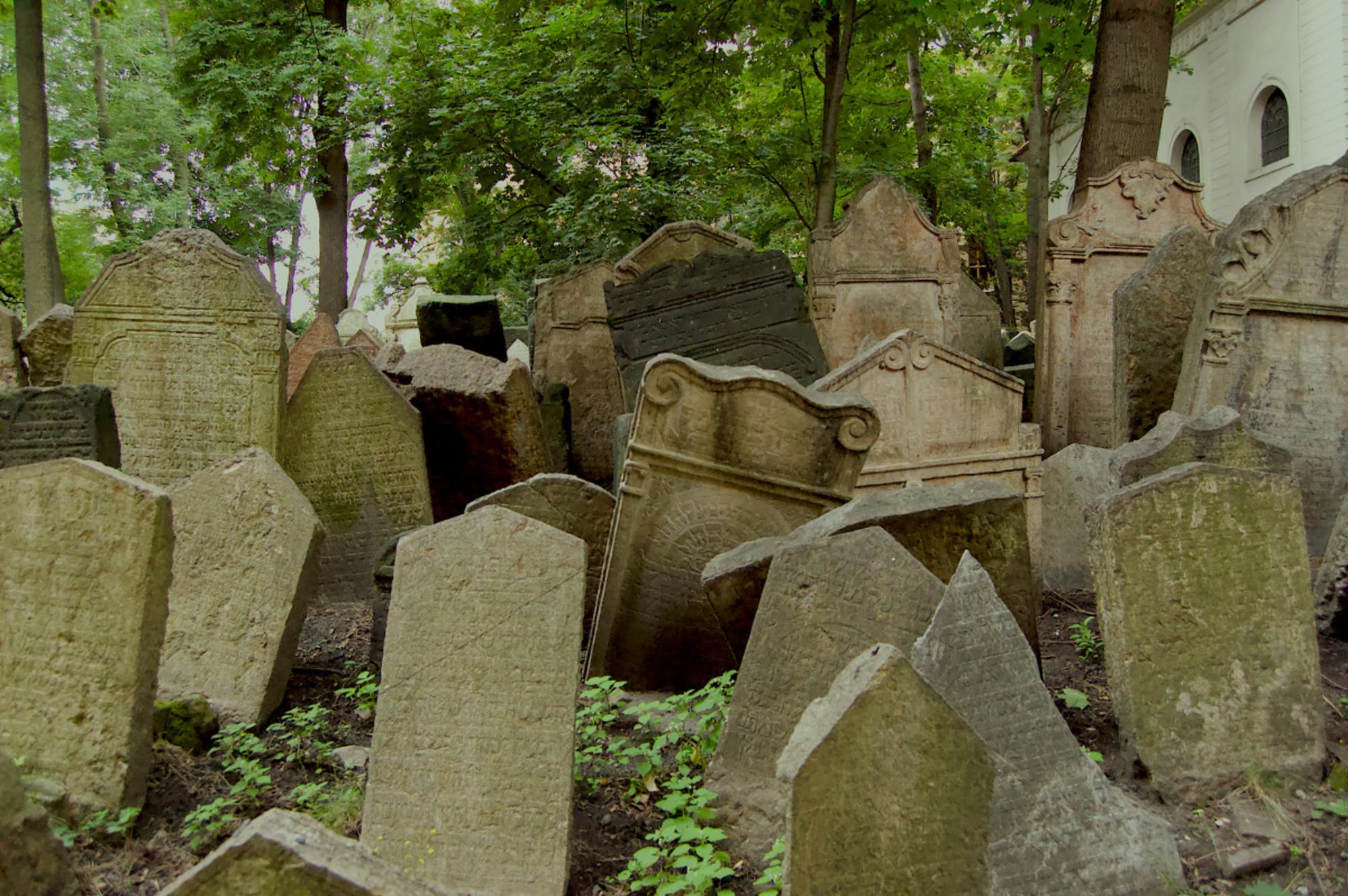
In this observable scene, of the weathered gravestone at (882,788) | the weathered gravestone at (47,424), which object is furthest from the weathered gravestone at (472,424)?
the weathered gravestone at (882,788)

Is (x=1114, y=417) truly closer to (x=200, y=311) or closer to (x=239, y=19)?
(x=200, y=311)

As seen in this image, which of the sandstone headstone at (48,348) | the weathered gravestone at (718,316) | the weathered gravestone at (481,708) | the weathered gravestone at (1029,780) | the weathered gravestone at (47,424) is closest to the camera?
the weathered gravestone at (1029,780)

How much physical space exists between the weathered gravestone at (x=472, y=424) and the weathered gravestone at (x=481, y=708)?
10.8 ft

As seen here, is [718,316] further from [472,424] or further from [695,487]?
[695,487]

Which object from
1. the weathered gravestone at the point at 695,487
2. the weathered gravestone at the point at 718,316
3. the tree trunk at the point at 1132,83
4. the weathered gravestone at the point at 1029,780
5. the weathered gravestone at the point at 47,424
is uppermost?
the tree trunk at the point at 1132,83

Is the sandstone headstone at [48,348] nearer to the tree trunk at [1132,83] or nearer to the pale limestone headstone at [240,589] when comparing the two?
the pale limestone headstone at [240,589]

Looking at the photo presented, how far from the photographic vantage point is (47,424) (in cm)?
527

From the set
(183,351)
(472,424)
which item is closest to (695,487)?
(472,424)

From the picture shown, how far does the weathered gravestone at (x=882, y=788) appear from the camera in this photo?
8.84 ft

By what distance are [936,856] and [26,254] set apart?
12.0 metres

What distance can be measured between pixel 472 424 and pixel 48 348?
127 inches

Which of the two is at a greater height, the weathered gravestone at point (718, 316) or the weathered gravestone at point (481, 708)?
the weathered gravestone at point (718, 316)

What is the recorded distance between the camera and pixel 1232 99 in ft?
72.1

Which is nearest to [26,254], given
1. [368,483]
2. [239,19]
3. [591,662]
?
[239,19]
